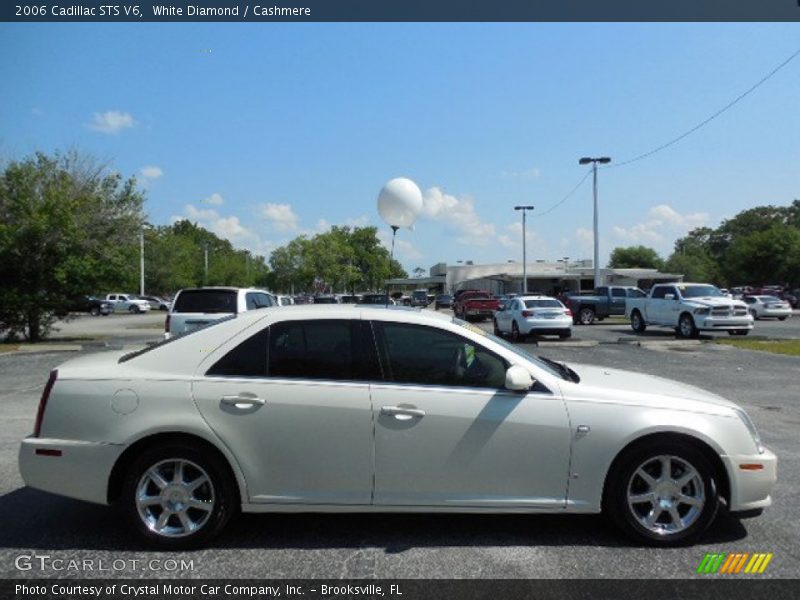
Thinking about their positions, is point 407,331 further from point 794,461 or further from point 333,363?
point 794,461

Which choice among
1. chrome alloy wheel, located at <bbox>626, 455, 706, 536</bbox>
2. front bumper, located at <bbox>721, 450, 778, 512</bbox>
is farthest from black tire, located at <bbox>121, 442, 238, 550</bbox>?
front bumper, located at <bbox>721, 450, 778, 512</bbox>

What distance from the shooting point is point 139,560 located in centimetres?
404

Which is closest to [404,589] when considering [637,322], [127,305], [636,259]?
[637,322]

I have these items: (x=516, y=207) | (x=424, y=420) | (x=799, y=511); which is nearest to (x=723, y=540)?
(x=799, y=511)

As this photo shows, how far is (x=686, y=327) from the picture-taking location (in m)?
22.5

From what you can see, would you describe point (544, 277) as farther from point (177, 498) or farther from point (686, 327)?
point (177, 498)

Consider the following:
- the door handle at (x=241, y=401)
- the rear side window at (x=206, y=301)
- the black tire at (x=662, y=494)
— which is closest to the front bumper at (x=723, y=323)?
the rear side window at (x=206, y=301)

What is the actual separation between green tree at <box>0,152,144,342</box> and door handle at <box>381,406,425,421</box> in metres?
20.3

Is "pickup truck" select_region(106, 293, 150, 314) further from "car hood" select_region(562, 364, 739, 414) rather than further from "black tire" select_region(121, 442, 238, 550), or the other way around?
"car hood" select_region(562, 364, 739, 414)

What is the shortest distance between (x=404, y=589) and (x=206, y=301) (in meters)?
9.43

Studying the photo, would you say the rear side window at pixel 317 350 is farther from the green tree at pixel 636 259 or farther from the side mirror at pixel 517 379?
the green tree at pixel 636 259

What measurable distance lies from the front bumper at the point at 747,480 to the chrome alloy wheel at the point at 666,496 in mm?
201

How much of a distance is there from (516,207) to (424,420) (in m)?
56.6

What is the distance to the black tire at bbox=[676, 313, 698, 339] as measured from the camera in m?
22.2
